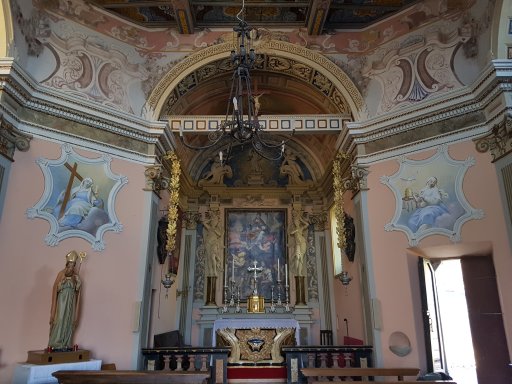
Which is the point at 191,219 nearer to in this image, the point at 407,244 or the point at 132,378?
the point at 407,244

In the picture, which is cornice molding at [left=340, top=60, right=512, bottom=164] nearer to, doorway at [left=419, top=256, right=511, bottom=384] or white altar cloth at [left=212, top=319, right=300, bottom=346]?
doorway at [left=419, top=256, right=511, bottom=384]

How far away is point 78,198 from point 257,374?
497cm

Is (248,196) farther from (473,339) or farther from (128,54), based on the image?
(473,339)

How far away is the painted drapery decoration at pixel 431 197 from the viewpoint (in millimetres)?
6832

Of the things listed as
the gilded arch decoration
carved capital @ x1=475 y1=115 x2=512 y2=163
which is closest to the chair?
the gilded arch decoration

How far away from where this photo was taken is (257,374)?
26.0 feet

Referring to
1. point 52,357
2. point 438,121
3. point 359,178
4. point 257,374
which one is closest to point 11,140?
point 52,357

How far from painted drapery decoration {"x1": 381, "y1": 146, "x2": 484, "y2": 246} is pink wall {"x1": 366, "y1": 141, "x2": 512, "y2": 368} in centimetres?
10

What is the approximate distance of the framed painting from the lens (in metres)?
11.5

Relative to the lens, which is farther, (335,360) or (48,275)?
(335,360)

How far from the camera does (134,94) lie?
8.41 metres

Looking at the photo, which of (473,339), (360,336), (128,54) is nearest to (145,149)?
(128,54)

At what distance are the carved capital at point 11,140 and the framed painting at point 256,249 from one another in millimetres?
6557

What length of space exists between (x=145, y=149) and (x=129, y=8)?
316cm
